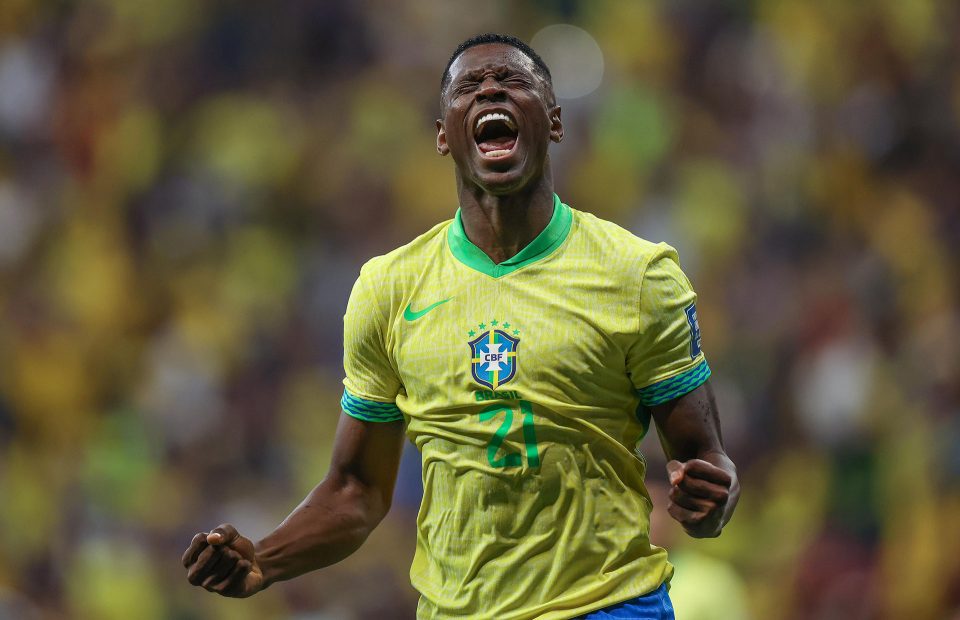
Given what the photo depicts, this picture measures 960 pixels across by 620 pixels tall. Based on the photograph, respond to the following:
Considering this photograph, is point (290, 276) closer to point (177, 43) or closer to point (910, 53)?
point (177, 43)

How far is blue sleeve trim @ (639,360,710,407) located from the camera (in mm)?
3141

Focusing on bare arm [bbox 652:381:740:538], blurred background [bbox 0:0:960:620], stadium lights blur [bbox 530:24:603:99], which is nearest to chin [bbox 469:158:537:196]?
bare arm [bbox 652:381:740:538]

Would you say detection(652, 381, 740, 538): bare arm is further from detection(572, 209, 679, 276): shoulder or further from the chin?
the chin

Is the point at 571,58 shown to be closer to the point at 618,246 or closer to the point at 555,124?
the point at 555,124

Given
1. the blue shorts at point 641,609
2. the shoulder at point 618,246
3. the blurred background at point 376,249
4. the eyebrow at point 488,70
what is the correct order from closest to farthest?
the blue shorts at point 641,609
the shoulder at point 618,246
the eyebrow at point 488,70
the blurred background at point 376,249

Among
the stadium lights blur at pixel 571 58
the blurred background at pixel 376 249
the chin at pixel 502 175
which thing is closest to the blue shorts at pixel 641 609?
the chin at pixel 502 175

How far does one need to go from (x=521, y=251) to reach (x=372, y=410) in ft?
1.75

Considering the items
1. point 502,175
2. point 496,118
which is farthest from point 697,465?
point 496,118

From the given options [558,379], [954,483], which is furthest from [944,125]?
[558,379]

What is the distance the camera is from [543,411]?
3076 mm

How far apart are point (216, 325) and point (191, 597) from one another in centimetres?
167

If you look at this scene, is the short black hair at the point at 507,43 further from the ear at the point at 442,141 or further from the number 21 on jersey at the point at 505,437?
the number 21 on jersey at the point at 505,437

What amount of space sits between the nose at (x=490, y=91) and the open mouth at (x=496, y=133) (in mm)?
44

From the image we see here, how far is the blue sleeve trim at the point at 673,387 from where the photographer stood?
3141 millimetres
